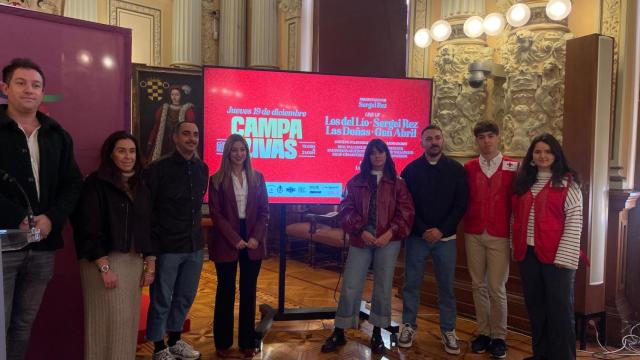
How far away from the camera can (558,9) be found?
3904mm

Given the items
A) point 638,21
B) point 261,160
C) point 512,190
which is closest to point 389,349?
point 512,190

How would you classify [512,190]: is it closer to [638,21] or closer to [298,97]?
[298,97]

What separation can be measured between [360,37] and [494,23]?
1.41 metres

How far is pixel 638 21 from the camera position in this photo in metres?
3.60

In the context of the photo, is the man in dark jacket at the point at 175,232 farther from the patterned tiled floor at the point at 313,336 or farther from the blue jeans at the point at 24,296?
the blue jeans at the point at 24,296

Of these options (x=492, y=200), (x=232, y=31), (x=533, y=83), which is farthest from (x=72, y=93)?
(x=232, y=31)

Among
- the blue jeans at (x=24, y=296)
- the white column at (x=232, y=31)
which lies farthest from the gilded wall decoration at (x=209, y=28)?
the blue jeans at (x=24, y=296)

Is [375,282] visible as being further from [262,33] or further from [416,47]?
[262,33]

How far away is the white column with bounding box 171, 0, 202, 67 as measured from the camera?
22.3 ft

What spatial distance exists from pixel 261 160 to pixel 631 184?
2.71m

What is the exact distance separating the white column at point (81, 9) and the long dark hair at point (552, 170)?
A: 18.5 ft

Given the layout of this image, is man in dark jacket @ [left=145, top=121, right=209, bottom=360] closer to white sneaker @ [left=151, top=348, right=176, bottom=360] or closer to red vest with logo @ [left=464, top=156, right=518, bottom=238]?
white sneaker @ [left=151, top=348, right=176, bottom=360]

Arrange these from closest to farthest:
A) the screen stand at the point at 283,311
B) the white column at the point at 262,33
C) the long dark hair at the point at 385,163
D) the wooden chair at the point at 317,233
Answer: the long dark hair at the point at 385,163 → the screen stand at the point at 283,311 → the wooden chair at the point at 317,233 → the white column at the point at 262,33

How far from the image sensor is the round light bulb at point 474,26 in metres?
4.54
